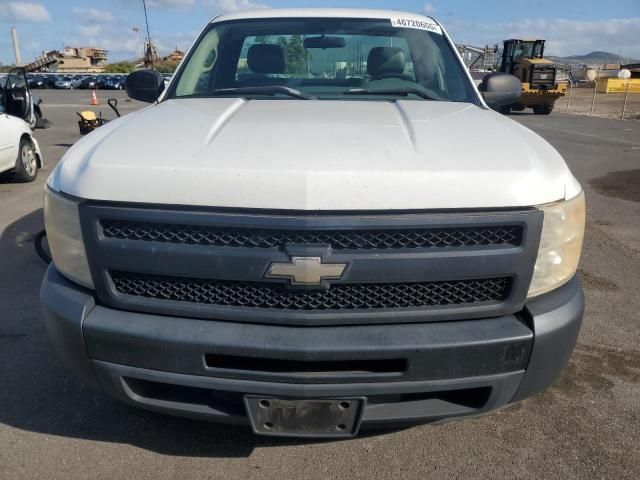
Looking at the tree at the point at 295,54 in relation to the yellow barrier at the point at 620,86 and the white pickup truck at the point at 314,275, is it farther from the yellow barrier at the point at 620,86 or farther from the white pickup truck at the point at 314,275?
the yellow barrier at the point at 620,86

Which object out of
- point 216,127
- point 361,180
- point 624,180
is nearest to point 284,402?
point 361,180

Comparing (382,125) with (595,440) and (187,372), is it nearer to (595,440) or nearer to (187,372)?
(187,372)

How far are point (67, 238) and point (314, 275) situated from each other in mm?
956

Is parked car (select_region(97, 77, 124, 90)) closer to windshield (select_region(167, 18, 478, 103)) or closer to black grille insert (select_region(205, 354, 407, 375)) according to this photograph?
windshield (select_region(167, 18, 478, 103))

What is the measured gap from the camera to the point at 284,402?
1.96 meters

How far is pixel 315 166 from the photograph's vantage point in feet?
6.26

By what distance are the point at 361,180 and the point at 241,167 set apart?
0.42m

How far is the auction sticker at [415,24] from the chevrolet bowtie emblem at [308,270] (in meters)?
2.34

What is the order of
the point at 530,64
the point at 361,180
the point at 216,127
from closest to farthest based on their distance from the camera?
the point at 361,180, the point at 216,127, the point at 530,64

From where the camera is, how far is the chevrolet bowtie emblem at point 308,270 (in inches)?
73.4

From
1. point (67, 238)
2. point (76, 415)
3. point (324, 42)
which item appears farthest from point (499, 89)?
point (76, 415)

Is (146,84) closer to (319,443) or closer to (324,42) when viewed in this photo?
(324,42)

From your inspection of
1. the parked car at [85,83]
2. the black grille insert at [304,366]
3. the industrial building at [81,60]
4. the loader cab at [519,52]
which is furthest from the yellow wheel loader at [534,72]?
the industrial building at [81,60]

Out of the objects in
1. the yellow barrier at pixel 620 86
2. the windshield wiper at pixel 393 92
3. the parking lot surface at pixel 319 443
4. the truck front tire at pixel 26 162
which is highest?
the windshield wiper at pixel 393 92
